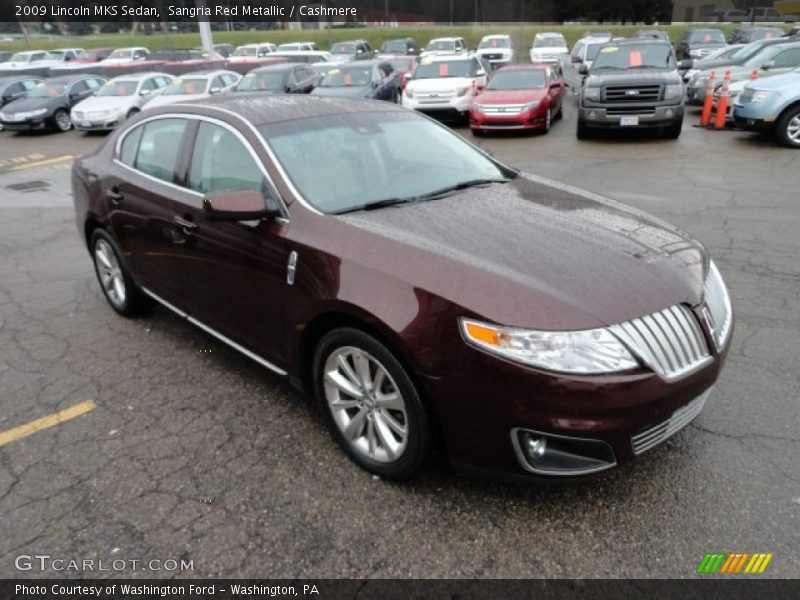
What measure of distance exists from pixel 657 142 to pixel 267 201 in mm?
10477

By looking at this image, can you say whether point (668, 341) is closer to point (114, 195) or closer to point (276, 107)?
point (276, 107)

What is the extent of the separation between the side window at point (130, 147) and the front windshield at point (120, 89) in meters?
14.5

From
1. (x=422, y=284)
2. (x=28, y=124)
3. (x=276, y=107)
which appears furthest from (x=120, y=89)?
(x=422, y=284)

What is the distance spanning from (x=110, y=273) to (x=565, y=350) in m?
3.84

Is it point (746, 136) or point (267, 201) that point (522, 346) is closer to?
point (267, 201)

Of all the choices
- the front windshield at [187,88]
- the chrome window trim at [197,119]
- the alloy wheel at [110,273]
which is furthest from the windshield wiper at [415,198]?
the front windshield at [187,88]

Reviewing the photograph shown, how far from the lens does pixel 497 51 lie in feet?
89.9

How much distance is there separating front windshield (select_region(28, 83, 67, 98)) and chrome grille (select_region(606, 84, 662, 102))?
15.5 metres

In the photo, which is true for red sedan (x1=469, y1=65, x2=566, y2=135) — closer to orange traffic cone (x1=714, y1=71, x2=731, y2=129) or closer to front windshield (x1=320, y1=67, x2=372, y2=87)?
orange traffic cone (x1=714, y1=71, x2=731, y2=129)

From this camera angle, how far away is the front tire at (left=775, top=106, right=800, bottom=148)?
10.2 meters

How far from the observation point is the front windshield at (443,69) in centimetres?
1516

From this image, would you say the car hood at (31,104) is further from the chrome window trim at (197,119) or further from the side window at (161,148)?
the side window at (161,148)

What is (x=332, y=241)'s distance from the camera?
9.00ft

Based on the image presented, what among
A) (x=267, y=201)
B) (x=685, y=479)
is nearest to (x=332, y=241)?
(x=267, y=201)
